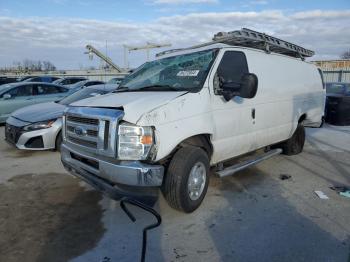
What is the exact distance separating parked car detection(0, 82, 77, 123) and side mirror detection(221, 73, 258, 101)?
357 inches

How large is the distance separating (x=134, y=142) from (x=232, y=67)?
2.10 metres

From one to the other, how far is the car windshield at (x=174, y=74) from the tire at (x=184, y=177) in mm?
841

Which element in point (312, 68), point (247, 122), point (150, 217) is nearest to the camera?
point (150, 217)

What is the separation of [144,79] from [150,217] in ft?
6.93

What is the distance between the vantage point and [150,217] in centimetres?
429

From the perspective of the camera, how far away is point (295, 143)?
286 inches

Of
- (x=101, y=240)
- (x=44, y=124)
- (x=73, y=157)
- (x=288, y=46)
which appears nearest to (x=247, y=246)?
(x=101, y=240)

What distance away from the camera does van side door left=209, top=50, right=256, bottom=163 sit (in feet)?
15.0

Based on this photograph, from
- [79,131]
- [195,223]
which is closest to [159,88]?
[79,131]

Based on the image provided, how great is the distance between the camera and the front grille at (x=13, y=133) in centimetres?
704

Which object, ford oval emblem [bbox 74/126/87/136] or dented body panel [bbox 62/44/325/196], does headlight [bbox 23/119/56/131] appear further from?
ford oval emblem [bbox 74/126/87/136]

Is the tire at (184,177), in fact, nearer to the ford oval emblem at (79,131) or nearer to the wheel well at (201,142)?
the wheel well at (201,142)

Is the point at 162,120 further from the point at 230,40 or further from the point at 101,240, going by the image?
the point at 230,40

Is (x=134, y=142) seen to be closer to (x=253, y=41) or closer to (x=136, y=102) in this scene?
(x=136, y=102)
